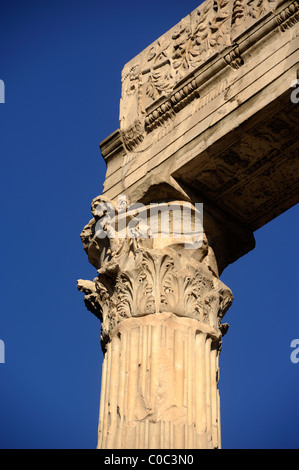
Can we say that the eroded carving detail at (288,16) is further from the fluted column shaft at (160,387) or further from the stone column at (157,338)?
the fluted column shaft at (160,387)

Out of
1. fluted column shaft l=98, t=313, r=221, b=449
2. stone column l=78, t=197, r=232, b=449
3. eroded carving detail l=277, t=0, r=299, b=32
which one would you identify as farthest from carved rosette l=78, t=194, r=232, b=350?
eroded carving detail l=277, t=0, r=299, b=32

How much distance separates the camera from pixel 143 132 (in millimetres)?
14539

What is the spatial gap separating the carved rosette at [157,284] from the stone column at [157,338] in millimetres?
15

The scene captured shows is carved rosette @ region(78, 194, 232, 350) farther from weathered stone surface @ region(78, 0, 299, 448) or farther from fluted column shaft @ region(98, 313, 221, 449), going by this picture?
fluted column shaft @ region(98, 313, 221, 449)

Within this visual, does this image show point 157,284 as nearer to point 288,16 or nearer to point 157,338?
point 157,338

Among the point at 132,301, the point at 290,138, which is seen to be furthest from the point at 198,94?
the point at 132,301

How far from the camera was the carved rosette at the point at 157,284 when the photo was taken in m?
12.5

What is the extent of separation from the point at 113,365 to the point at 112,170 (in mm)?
3873

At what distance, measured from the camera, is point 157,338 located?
11992 mm

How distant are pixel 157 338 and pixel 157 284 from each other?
907mm

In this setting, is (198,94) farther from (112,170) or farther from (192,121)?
(112,170)

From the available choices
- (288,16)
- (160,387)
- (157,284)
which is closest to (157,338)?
(160,387)

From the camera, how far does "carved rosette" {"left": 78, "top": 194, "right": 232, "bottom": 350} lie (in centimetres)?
1251
